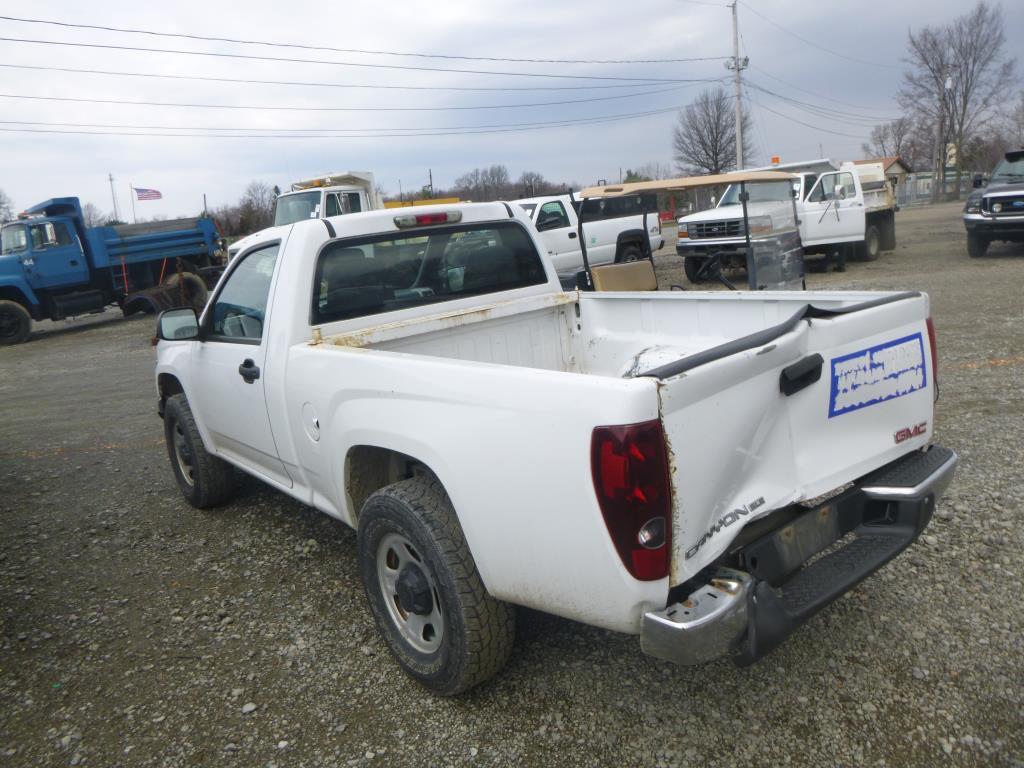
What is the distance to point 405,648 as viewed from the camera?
2.98 metres

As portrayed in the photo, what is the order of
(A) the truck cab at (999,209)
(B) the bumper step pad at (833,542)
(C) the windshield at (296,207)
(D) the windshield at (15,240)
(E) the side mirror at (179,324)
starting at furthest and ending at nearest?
(D) the windshield at (15,240) < (C) the windshield at (296,207) < (A) the truck cab at (999,209) < (E) the side mirror at (179,324) < (B) the bumper step pad at (833,542)

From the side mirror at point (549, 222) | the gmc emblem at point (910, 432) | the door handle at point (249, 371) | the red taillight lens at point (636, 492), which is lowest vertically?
the gmc emblem at point (910, 432)

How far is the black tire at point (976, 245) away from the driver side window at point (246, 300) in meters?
15.3

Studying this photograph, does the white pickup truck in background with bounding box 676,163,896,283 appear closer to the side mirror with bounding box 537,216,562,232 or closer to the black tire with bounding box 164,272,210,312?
the side mirror with bounding box 537,216,562,232

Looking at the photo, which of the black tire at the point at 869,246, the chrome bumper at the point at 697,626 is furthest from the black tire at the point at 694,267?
the chrome bumper at the point at 697,626

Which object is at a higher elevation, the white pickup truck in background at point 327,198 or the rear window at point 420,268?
the white pickup truck in background at point 327,198

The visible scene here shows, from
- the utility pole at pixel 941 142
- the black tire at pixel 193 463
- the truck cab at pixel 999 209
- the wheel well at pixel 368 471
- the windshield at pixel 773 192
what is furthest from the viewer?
the utility pole at pixel 941 142

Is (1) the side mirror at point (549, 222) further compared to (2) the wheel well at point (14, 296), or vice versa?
(2) the wheel well at point (14, 296)

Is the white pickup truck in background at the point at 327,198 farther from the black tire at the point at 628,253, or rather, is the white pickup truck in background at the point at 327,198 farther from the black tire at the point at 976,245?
the black tire at the point at 976,245

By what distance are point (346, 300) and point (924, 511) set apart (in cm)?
263

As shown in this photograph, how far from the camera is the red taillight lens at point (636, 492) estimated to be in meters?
2.05

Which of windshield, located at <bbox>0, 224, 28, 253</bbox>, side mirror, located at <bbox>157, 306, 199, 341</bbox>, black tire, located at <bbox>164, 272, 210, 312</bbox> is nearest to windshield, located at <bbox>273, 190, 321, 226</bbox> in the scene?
black tire, located at <bbox>164, 272, 210, 312</bbox>

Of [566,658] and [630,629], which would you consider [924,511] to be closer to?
[630,629]

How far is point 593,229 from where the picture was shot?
16.9 metres
